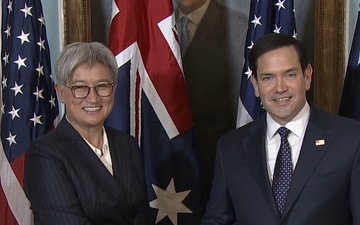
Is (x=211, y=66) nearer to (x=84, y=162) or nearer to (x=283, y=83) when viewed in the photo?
(x=283, y=83)

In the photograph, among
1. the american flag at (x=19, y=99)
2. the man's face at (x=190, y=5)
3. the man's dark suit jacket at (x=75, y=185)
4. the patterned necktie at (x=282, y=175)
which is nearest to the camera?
the man's dark suit jacket at (x=75, y=185)

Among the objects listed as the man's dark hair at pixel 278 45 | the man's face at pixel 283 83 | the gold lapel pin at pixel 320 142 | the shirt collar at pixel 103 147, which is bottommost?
the gold lapel pin at pixel 320 142

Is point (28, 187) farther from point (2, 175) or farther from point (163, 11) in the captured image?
point (163, 11)

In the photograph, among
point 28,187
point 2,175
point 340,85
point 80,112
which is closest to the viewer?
point 28,187

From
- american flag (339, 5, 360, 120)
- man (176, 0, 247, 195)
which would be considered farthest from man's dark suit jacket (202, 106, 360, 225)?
man (176, 0, 247, 195)

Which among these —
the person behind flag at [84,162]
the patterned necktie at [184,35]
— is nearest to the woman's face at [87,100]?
the person behind flag at [84,162]

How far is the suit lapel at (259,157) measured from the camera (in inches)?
79.5

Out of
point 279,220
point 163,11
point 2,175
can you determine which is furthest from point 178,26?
point 279,220

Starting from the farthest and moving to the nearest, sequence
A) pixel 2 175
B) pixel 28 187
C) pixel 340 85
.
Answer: pixel 340 85
pixel 2 175
pixel 28 187

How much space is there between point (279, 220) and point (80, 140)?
813mm

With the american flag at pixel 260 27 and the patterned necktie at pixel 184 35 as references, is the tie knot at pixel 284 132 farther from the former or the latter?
the patterned necktie at pixel 184 35

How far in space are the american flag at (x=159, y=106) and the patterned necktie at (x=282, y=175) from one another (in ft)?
3.44

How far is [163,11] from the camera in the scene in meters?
2.98

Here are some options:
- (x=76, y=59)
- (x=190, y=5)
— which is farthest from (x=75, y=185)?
(x=190, y=5)
